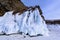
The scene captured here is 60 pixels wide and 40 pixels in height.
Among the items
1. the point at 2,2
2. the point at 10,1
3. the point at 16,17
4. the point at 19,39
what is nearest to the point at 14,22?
the point at 16,17

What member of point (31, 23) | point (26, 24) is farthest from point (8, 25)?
point (31, 23)

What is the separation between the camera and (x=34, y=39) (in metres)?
7.98

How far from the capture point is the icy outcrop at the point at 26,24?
9023mm

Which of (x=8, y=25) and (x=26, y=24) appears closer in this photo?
(x=26, y=24)

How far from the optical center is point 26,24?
9.27 m

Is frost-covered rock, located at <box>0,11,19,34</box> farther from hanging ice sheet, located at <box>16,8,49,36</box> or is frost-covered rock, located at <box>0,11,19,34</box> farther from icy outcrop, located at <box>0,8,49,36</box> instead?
hanging ice sheet, located at <box>16,8,49,36</box>

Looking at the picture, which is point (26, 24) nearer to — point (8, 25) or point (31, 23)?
point (31, 23)

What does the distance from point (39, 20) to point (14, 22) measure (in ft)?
4.15

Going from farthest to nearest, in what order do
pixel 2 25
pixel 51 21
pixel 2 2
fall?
1. pixel 51 21
2. pixel 2 2
3. pixel 2 25

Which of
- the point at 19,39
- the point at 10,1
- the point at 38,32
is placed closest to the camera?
the point at 19,39

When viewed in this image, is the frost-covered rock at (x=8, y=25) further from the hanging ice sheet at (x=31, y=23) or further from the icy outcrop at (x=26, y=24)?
the hanging ice sheet at (x=31, y=23)

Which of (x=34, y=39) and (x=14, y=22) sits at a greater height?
(x=14, y=22)

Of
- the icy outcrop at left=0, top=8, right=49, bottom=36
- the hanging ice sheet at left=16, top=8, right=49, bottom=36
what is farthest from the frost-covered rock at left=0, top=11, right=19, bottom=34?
the hanging ice sheet at left=16, top=8, right=49, bottom=36

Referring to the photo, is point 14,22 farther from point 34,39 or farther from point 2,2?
point 2,2
